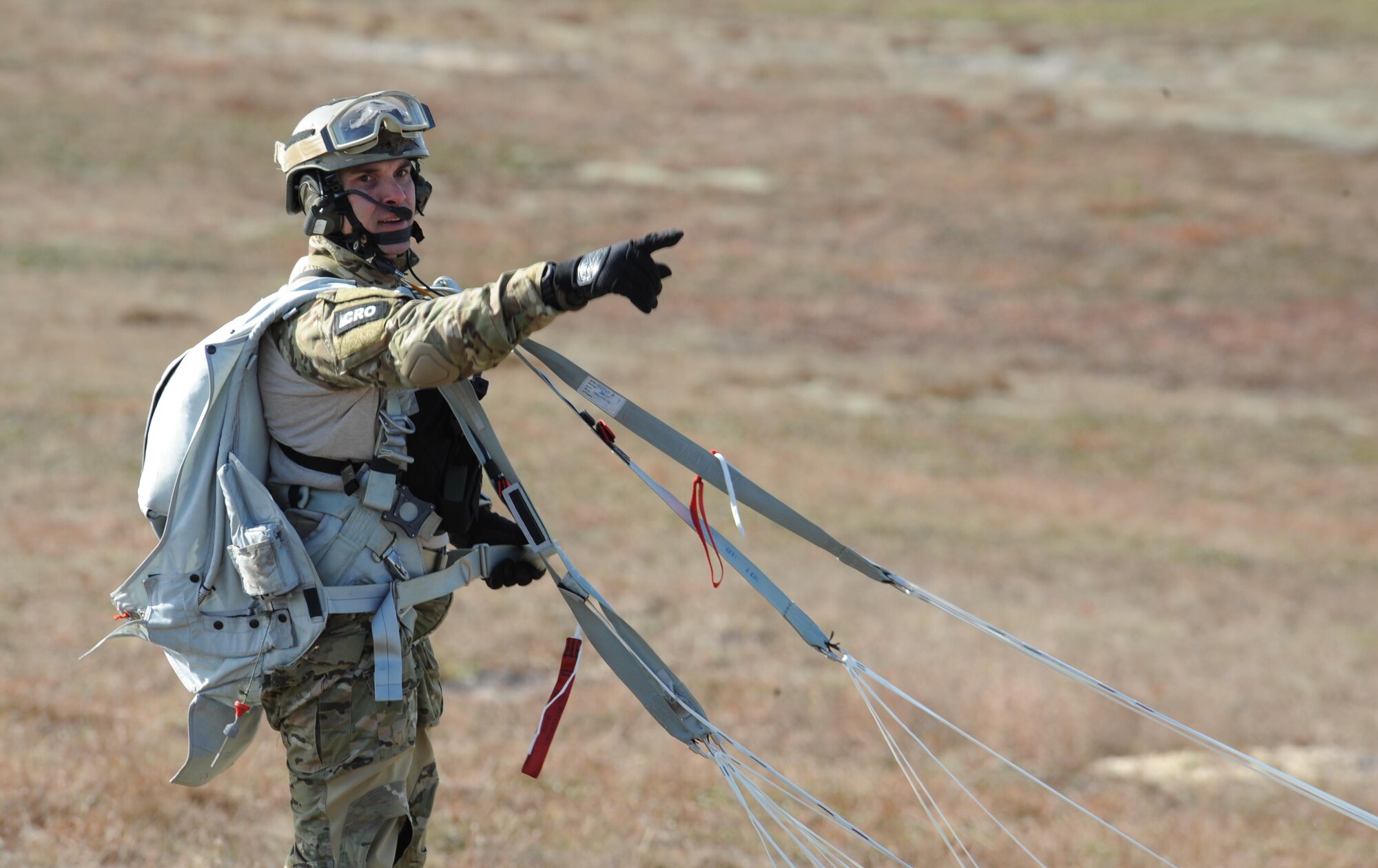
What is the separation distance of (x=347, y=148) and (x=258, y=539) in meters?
1.10

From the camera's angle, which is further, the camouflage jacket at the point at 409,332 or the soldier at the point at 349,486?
the soldier at the point at 349,486

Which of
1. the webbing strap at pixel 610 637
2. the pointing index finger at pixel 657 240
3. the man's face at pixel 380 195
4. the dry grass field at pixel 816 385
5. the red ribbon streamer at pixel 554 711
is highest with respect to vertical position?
the pointing index finger at pixel 657 240

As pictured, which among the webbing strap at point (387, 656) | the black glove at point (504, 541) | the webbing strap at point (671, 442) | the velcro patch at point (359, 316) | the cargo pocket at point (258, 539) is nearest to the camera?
the velcro patch at point (359, 316)

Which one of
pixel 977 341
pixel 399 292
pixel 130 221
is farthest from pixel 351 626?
pixel 130 221

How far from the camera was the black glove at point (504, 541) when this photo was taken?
4289 mm

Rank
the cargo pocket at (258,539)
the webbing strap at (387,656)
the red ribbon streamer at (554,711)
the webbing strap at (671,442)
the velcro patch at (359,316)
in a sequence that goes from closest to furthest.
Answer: the velcro patch at (359,316)
the cargo pocket at (258,539)
the webbing strap at (387,656)
the webbing strap at (671,442)
the red ribbon streamer at (554,711)

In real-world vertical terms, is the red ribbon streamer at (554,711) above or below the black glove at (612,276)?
below

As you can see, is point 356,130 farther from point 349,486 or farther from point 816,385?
point 816,385

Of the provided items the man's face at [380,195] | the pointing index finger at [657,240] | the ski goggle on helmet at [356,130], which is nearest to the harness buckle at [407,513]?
the man's face at [380,195]

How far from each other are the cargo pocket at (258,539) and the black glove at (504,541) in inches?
28.4

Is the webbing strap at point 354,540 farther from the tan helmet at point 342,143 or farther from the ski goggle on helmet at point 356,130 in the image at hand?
the ski goggle on helmet at point 356,130

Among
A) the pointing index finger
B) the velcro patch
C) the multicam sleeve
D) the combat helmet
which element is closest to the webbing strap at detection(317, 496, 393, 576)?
the multicam sleeve

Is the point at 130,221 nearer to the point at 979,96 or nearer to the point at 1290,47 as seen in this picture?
the point at 979,96

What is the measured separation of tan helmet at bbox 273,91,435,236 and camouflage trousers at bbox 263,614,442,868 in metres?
1.15
